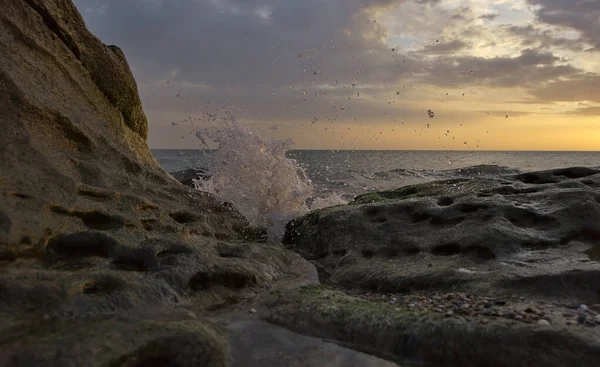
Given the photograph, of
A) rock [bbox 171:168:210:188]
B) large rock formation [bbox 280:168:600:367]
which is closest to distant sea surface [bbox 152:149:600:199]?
rock [bbox 171:168:210:188]

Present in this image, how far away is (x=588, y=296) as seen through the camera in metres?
3.62

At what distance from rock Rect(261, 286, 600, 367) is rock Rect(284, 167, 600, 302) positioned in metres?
0.86

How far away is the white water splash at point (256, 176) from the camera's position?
26.4 ft

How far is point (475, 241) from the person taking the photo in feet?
15.6

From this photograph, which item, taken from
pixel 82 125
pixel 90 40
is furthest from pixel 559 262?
pixel 90 40

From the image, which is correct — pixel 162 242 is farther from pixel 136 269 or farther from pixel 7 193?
pixel 7 193

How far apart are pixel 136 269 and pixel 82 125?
2186mm

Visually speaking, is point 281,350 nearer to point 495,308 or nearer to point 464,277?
point 495,308

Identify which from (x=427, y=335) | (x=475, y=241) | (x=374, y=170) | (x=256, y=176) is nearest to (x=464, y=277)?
(x=475, y=241)

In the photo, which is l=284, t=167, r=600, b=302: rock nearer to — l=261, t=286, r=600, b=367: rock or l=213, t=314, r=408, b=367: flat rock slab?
l=261, t=286, r=600, b=367: rock

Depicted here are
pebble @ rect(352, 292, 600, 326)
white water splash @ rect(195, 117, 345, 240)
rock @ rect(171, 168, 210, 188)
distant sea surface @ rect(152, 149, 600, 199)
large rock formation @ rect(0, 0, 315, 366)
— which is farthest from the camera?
distant sea surface @ rect(152, 149, 600, 199)

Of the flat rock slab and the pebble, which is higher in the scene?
the pebble

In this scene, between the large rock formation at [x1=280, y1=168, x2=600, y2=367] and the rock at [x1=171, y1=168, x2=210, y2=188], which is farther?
the rock at [x1=171, y1=168, x2=210, y2=188]

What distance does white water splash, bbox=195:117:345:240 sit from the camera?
8.04 meters
